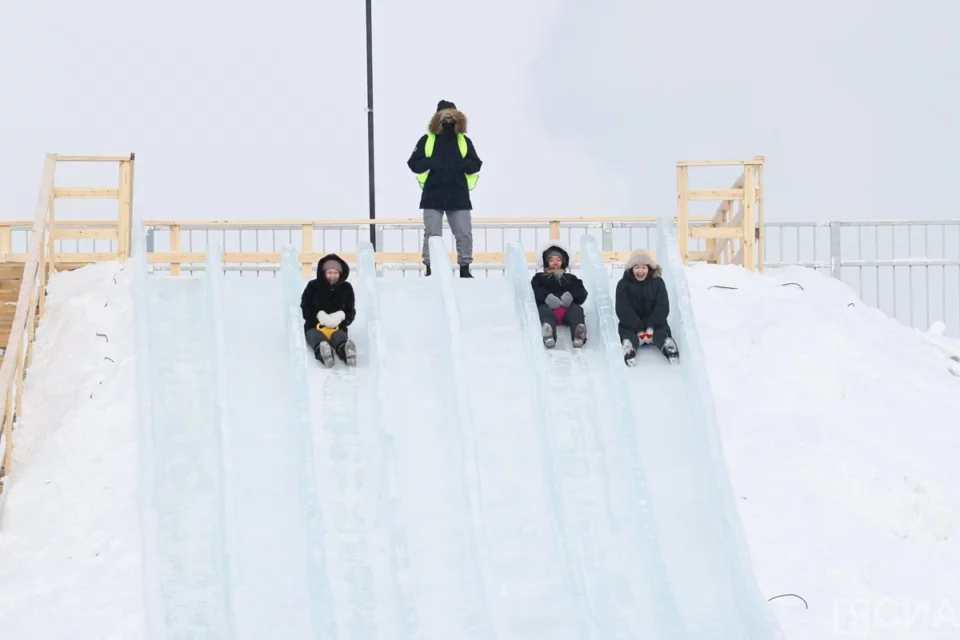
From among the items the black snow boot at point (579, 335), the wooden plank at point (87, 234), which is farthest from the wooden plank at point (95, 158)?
the black snow boot at point (579, 335)

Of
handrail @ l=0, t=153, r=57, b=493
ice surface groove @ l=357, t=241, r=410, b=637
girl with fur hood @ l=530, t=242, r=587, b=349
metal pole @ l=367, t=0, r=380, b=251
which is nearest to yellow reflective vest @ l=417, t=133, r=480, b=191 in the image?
girl with fur hood @ l=530, t=242, r=587, b=349

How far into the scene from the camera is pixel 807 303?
14617mm

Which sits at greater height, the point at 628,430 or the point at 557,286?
the point at 557,286

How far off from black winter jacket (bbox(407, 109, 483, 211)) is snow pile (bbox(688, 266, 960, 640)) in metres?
2.19

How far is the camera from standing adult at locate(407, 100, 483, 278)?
1547 cm

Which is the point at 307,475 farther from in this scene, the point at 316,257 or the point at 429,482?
the point at 316,257

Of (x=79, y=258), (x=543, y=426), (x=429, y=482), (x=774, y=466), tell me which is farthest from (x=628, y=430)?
(x=79, y=258)

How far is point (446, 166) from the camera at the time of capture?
15477mm

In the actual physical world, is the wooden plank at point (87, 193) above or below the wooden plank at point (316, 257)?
Answer: above

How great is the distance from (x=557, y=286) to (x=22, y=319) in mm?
4152

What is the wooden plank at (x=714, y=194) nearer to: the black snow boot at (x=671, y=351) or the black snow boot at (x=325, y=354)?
the black snow boot at (x=671, y=351)

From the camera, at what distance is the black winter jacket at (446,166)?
609 inches

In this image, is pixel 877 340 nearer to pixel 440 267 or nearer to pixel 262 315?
pixel 440 267

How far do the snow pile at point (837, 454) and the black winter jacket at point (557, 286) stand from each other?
3.45 ft
